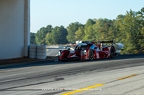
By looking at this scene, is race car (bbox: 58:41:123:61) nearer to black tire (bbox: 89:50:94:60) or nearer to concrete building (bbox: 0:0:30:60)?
black tire (bbox: 89:50:94:60)

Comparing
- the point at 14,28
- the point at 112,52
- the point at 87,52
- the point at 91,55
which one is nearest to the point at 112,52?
the point at 112,52

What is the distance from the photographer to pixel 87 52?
21.1m

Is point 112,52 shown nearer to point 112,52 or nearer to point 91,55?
point 112,52

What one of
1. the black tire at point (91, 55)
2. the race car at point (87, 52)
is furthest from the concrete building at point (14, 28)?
the black tire at point (91, 55)

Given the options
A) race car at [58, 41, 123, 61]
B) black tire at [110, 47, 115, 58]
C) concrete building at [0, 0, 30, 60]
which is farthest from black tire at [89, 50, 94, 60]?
concrete building at [0, 0, 30, 60]

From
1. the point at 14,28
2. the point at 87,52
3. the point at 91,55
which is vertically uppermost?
the point at 14,28

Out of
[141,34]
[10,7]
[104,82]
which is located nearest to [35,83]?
[104,82]

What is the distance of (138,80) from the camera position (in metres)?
11.0

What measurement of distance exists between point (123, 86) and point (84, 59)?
11651 mm

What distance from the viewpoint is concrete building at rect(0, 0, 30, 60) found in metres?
25.5

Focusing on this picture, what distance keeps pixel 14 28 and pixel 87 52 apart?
8.79 m

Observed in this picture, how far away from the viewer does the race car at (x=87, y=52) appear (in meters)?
20.8

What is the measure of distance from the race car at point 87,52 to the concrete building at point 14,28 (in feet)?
21.4

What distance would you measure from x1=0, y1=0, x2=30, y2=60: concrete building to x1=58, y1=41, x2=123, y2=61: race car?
6515mm
